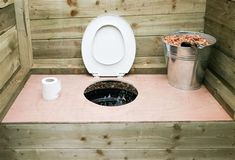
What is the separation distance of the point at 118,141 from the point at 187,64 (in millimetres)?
578

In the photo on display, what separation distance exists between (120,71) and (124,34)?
237 millimetres

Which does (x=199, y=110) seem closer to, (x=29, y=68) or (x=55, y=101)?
(x=55, y=101)

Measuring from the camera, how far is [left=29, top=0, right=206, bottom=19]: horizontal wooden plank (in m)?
1.54

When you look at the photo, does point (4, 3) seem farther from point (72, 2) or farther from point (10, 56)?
point (72, 2)

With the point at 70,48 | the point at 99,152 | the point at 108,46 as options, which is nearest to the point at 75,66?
the point at 70,48

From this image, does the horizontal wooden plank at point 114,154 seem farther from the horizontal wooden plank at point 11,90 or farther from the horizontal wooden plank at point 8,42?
the horizontal wooden plank at point 8,42

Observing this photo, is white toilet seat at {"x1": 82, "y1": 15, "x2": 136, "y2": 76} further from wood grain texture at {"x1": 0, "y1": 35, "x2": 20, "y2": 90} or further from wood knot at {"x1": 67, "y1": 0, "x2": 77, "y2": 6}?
wood grain texture at {"x1": 0, "y1": 35, "x2": 20, "y2": 90}

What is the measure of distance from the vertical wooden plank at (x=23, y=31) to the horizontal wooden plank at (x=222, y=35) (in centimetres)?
112

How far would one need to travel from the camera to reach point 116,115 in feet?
3.81

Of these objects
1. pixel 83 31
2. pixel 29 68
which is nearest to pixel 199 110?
pixel 83 31

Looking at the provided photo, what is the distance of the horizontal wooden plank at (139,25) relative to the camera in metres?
1.58

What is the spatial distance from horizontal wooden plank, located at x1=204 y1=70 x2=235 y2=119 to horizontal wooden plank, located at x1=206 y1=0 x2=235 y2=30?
0.99ft

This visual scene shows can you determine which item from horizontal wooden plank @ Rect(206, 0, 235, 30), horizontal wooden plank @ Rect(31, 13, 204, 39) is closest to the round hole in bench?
horizontal wooden plank @ Rect(31, 13, 204, 39)

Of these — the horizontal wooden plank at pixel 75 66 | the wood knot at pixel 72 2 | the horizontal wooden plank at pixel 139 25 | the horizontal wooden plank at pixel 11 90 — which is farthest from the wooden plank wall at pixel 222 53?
the horizontal wooden plank at pixel 11 90
